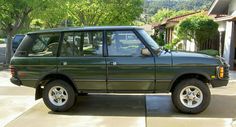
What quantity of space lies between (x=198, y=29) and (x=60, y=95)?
41.5 ft

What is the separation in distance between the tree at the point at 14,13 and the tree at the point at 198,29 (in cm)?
751

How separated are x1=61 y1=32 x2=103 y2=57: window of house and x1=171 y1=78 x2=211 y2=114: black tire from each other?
74.2 inches

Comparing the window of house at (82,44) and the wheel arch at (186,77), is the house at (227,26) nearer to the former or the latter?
the wheel arch at (186,77)

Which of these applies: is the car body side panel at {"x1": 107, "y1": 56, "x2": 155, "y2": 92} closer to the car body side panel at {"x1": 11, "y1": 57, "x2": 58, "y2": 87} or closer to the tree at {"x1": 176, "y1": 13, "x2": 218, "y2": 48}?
the car body side panel at {"x1": 11, "y1": 57, "x2": 58, "y2": 87}

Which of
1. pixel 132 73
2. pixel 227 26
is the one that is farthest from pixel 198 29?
pixel 132 73

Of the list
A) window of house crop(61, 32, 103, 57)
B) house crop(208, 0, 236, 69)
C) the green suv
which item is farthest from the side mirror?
house crop(208, 0, 236, 69)

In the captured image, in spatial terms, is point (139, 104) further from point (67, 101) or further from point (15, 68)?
point (15, 68)

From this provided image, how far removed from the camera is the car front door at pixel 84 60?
790 cm

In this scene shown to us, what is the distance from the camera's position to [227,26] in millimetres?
17984

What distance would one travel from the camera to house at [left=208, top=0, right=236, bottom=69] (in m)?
17.1

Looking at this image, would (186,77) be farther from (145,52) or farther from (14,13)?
(14,13)

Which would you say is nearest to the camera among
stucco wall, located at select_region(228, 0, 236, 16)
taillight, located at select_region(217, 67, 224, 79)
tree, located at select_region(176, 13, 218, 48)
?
taillight, located at select_region(217, 67, 224, 79)

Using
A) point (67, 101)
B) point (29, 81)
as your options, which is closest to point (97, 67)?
point (67, 101)

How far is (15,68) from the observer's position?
322 inches
